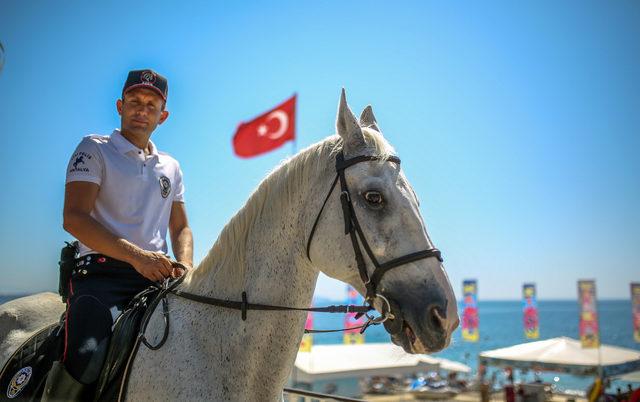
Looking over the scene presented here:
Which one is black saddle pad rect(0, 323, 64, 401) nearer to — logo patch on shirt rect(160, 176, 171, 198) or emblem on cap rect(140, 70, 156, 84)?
logo patch on shirt rect(160, 176, 171, 198)

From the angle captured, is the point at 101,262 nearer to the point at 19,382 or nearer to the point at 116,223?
the point at 116,223

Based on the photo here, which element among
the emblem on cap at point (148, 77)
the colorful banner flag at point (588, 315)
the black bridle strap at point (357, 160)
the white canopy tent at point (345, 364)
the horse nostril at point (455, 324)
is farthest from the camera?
the white canopy tent at point (345, 364)

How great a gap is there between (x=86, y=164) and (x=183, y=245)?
869 millimetres

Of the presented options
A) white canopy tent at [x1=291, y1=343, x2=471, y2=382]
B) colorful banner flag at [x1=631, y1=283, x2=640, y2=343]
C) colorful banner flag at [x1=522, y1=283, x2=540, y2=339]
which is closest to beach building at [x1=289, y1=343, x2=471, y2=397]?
white canopy tent at [x1=291, y1=343, x2=471, y2=382]

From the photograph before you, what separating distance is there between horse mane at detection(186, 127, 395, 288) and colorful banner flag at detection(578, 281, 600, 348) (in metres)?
20.5

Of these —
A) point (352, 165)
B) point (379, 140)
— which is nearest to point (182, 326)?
point (352, 165)

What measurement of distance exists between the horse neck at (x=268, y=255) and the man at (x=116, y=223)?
33cm

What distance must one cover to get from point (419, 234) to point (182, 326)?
4.07 ft

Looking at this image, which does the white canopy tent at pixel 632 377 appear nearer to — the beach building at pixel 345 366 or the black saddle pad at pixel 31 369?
the beach building at pixel 345 366

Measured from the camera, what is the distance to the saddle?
2.22 meters

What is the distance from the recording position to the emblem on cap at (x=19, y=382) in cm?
238

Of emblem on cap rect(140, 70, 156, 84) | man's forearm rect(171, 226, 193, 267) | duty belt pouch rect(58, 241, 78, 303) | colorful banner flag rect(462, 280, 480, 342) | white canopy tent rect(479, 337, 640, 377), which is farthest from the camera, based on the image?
colorful banner flag rect(462, 280, 480, 342)

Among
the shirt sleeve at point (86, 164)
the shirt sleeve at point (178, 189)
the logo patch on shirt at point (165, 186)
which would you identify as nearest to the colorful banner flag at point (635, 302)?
the shirt sleeve at point (178, 189)

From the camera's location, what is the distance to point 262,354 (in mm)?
2146
